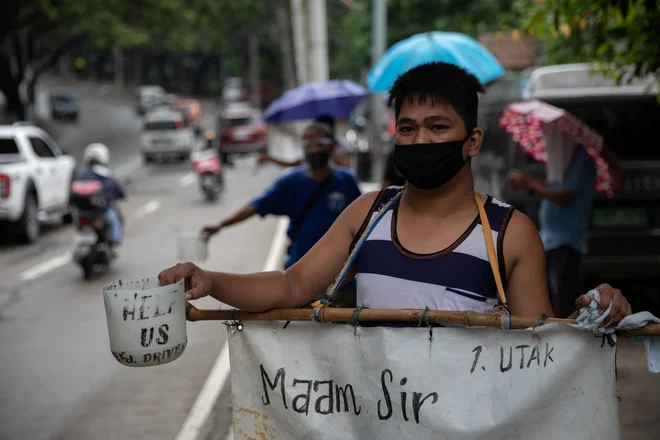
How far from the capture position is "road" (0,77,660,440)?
5777 mm

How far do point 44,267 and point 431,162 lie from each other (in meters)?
11.3

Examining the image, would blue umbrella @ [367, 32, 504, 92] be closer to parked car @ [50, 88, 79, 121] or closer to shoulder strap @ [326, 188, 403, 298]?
shoulder strap @ [326, 188, 403, 298]

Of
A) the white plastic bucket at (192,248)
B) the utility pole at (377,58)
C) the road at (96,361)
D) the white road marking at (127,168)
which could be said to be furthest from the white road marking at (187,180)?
the white plastic bucket at (192,248)

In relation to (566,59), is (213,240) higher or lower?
lower

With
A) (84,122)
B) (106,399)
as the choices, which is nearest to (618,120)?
(106,399)

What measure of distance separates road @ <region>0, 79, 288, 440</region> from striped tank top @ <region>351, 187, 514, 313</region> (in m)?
0.64

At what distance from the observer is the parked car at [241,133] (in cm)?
3478

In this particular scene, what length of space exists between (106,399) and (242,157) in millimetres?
29792

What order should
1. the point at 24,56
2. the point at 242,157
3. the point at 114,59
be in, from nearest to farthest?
the point at 24,56 → the point at 242,157 → the point at 114,59

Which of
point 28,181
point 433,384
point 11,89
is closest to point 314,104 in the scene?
point 28,181

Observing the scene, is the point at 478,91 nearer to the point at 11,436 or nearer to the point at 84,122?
the point at 11,436

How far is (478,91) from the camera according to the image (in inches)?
104

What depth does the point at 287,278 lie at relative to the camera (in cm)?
262

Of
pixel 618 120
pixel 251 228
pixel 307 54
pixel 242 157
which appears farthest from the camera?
pixel 242 157
